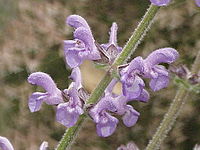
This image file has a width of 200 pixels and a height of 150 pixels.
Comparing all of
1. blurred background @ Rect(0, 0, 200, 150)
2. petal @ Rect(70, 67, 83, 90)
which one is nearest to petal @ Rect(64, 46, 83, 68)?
petal @ Rect(70, 67, 83, 90)

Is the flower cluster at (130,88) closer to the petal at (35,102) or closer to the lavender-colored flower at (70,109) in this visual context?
the lavender-colored flower at (70,109)

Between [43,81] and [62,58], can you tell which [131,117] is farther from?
[62,58]

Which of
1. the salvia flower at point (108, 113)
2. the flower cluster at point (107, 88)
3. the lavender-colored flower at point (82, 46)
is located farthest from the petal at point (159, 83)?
the lavender-colored flower at point (82, 46)

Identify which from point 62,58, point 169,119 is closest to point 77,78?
point 169,119

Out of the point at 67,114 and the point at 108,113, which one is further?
the point at 108,113

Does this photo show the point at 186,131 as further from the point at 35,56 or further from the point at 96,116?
the point at 96,116

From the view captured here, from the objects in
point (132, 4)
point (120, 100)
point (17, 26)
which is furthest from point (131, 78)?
point (17, 26)

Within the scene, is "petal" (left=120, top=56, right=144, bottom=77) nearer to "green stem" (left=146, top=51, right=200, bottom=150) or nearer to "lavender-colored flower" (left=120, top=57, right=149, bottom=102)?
"lavender-colored flower" (left=120, top=57, right=149, bottom=102)
